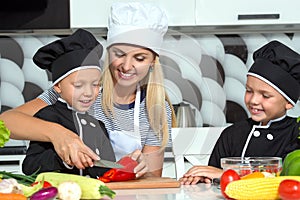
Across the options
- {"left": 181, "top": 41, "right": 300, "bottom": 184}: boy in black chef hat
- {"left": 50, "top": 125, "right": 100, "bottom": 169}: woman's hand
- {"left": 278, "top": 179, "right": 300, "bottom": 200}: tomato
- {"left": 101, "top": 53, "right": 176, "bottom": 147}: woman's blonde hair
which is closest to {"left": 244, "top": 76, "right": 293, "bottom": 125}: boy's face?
{"left": 181, "top": 41, "right": 300, "bottom": 184}: boy in black chef hat

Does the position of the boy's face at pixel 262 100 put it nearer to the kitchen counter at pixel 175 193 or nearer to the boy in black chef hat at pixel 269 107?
the boy in black chef hat at pixel 269 107

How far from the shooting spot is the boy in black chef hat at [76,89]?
6.23 ft

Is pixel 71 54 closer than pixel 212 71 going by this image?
Yes

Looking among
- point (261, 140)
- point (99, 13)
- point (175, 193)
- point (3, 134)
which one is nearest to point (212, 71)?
point (99, 13)

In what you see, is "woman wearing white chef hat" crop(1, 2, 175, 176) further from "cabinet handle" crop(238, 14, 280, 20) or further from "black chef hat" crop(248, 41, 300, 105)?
"cabinet handle" crop(238, 14, 280, 20)

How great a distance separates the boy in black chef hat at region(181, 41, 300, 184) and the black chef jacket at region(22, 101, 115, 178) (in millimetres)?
342

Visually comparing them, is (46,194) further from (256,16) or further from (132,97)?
(256,16)

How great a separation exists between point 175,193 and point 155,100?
0.47m

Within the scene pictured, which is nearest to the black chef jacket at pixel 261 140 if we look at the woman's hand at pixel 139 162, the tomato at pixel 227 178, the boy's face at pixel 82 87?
the woman's hand at pixel 139 162

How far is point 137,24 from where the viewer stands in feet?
6.47

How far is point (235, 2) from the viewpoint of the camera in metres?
3.09

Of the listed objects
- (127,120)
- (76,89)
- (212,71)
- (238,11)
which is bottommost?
(212,71)

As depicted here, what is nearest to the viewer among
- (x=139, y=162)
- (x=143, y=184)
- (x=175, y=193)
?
(x=175, y=193)

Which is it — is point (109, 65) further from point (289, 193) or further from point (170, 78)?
point (289, 193)
